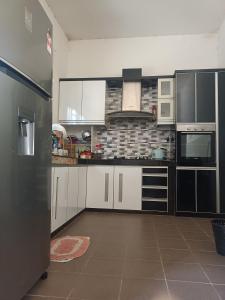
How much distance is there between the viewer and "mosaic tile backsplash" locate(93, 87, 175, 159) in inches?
162

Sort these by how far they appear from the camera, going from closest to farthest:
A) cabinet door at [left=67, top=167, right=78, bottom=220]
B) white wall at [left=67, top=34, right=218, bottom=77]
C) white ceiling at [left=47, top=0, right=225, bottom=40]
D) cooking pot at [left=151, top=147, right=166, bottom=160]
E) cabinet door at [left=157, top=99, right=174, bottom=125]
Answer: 1. cabinet door at [left=67, top=167, right=78, bottom=220]
2. white ceiling at [left=47, top=0, right=225, bottom=40]
3. cabinet door at [left=157, top=99, right=174, bottom=125]
4. cooking pot at [left=151, top=147, right=166, bottom=160]
5. white wall at [left=67, top=34, right=218, bottom=77]

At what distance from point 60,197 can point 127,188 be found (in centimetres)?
136

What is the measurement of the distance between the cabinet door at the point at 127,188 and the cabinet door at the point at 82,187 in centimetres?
45

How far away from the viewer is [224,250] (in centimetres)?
193

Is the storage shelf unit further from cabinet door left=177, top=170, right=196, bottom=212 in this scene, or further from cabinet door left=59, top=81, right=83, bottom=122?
cabinet door left=59, top=81, right=83, bottom=122

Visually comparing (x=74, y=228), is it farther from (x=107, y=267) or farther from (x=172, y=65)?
(x=172, y=65)

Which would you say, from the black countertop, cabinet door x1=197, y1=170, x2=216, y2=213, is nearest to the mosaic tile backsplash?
the black countertop

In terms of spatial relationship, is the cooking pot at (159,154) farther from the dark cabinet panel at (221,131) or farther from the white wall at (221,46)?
the white wall at (221,46)

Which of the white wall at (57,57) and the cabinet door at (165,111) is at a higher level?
the white wall at (57,57)

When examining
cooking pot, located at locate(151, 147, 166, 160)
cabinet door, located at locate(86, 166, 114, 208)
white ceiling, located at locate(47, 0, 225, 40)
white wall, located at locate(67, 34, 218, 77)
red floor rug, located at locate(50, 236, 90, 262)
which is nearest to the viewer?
red floor rug, located at locate(50, 236, 90, 262)

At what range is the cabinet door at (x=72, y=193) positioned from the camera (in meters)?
2.79

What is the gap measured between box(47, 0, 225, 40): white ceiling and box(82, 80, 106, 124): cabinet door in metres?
0.91

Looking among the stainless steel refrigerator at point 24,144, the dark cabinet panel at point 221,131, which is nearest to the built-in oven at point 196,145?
the dark cabinet panel at point 221,131

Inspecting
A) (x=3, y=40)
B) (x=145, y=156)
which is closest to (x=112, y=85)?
(x=145, y=156)
